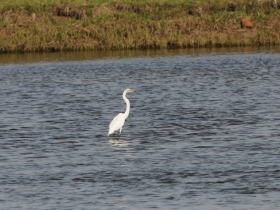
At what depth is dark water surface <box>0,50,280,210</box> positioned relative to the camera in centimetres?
1173

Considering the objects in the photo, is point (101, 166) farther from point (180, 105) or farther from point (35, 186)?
point (180, 105)

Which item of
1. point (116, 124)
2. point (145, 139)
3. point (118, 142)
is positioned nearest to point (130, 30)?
point (116, 124)

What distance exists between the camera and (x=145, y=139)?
Result: 16344 mm

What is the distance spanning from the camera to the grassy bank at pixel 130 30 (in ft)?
110

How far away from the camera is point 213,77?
2703 cm

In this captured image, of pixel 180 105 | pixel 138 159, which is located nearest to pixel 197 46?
pixel 180 105

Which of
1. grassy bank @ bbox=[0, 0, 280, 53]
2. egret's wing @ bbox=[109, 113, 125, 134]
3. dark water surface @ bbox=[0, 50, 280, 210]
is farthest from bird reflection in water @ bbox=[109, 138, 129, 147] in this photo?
grassy bank @ bbox=[0, 0, 280, 53]

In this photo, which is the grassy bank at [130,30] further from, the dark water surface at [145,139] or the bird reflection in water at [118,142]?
the bird reflection in water at [118,142]

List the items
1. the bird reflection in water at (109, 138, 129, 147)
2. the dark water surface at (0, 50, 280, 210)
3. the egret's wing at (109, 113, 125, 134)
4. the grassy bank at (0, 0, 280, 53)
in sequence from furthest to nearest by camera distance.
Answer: the grassy bank at (0, 0, 280, 53), the egret's wing at (109, 113, 125, 134), the bird reflection in water at (109, 138, 129, 147), the dark water surface at (0, 50, 280, 210)

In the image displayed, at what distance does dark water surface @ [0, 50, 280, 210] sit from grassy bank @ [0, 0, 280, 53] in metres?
4.31

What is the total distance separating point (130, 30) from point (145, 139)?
1802 cm

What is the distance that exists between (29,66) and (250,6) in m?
12.3

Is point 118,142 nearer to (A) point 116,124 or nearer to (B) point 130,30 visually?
(A) point 116,124

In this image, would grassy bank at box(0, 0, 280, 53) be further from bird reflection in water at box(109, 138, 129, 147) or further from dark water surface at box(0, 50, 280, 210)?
bird reflection in water at box(109, 138, 129, 147)
